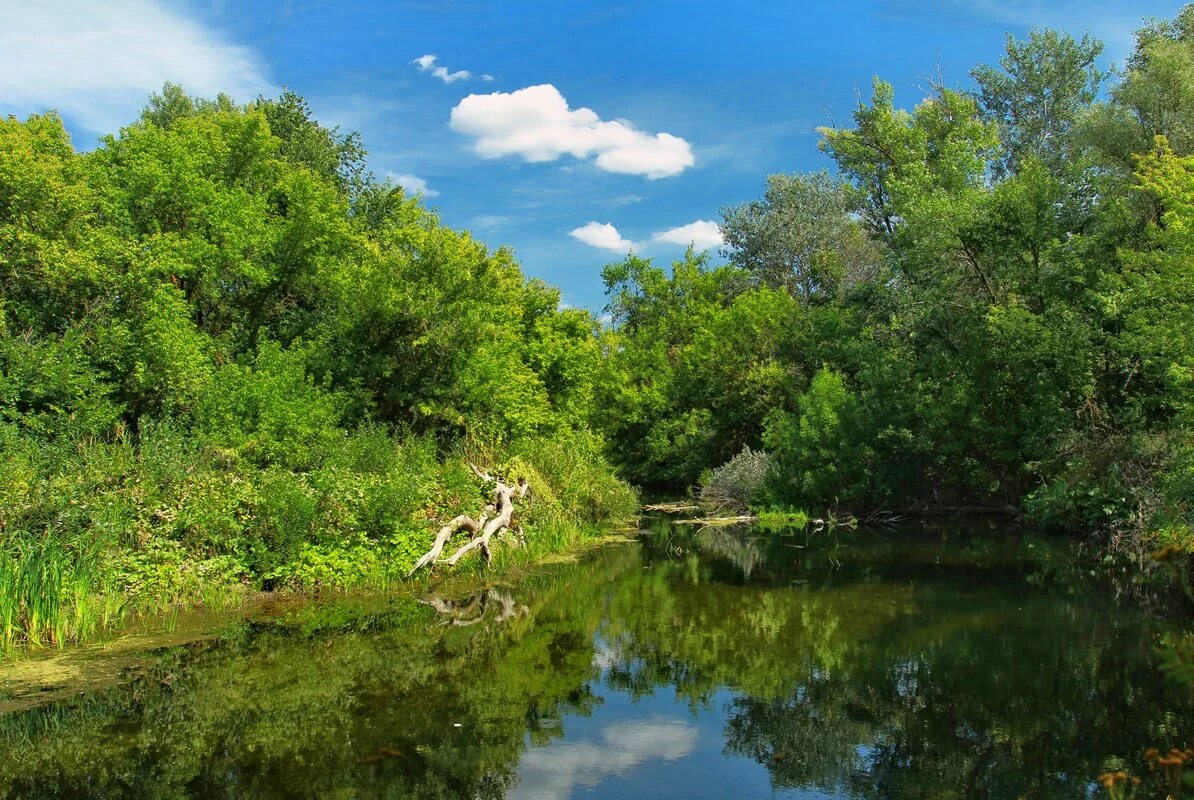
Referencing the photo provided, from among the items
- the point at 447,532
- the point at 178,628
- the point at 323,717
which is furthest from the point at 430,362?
the point at 323,717

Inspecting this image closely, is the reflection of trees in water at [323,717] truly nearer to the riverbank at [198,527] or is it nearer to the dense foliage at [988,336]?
the riverbank at [198,527]

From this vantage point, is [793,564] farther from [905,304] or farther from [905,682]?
[905,304]

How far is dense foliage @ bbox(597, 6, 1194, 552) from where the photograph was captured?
60.6 ft

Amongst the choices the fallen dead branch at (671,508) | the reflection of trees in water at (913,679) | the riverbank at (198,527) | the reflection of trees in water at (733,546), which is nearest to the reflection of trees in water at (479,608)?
the riverbank at (198,527)

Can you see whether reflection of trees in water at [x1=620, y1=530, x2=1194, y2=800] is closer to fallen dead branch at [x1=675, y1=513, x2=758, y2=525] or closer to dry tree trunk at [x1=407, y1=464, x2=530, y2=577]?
dry tree trunk at [x1=407, y1=464, x2=530, y2=577]

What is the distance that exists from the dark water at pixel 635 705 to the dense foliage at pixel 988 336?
646 centimetres

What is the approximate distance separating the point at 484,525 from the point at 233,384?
6193 mm

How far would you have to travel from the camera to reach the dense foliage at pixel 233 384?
12.5 meters

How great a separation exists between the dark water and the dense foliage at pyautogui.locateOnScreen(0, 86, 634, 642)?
193cm

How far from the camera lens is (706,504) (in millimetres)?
31031

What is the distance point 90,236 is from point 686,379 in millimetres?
26738

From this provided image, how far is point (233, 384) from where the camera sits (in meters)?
17.2

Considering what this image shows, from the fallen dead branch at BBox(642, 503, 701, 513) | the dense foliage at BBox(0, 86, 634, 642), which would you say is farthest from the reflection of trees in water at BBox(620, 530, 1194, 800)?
the fallen dead branch at BBox(642, 503, 701, 513)

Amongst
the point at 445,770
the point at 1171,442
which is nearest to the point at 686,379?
the point at 1171,442
